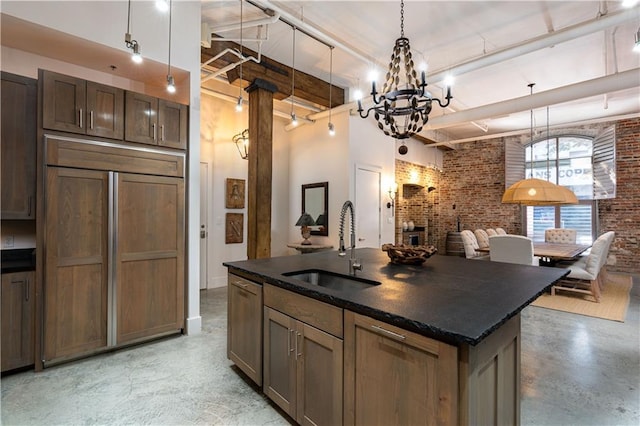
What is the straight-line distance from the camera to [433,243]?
8953 mm

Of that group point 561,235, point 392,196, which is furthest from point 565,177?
point 392,196

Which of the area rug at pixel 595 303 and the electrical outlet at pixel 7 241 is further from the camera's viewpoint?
the area rug at pixel 595 303

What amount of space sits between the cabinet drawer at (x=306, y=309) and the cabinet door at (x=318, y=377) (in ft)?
0.13

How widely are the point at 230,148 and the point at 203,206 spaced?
1.17 m

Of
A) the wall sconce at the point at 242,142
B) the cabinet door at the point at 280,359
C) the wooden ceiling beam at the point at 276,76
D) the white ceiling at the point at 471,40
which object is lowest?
the cabinet door at the point at 280,359

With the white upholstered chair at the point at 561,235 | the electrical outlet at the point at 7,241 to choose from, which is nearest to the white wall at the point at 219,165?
the electrical outlet at the point at 7,241

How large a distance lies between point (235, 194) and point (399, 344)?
4.75 meters

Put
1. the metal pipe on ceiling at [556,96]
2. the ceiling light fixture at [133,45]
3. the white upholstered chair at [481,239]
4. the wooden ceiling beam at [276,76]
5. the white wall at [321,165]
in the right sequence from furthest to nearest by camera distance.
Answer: the white upholstered chair at [481,239] → the white wall at [321,165] → the wooden ceiling beam at [276,76] → the metal pipe on ceiling at [556,96] → the ceiling light fixture at [133,45]

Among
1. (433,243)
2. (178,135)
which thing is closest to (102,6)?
(178,135)

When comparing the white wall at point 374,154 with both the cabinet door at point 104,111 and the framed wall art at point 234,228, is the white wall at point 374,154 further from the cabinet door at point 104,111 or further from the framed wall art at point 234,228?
the cabinet door at point 104,111

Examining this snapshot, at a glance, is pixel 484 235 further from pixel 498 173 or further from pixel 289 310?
pixel 289 310

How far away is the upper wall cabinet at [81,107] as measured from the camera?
2516 millimetres

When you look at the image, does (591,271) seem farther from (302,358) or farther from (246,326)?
(246,326)

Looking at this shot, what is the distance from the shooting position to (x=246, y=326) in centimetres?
224
